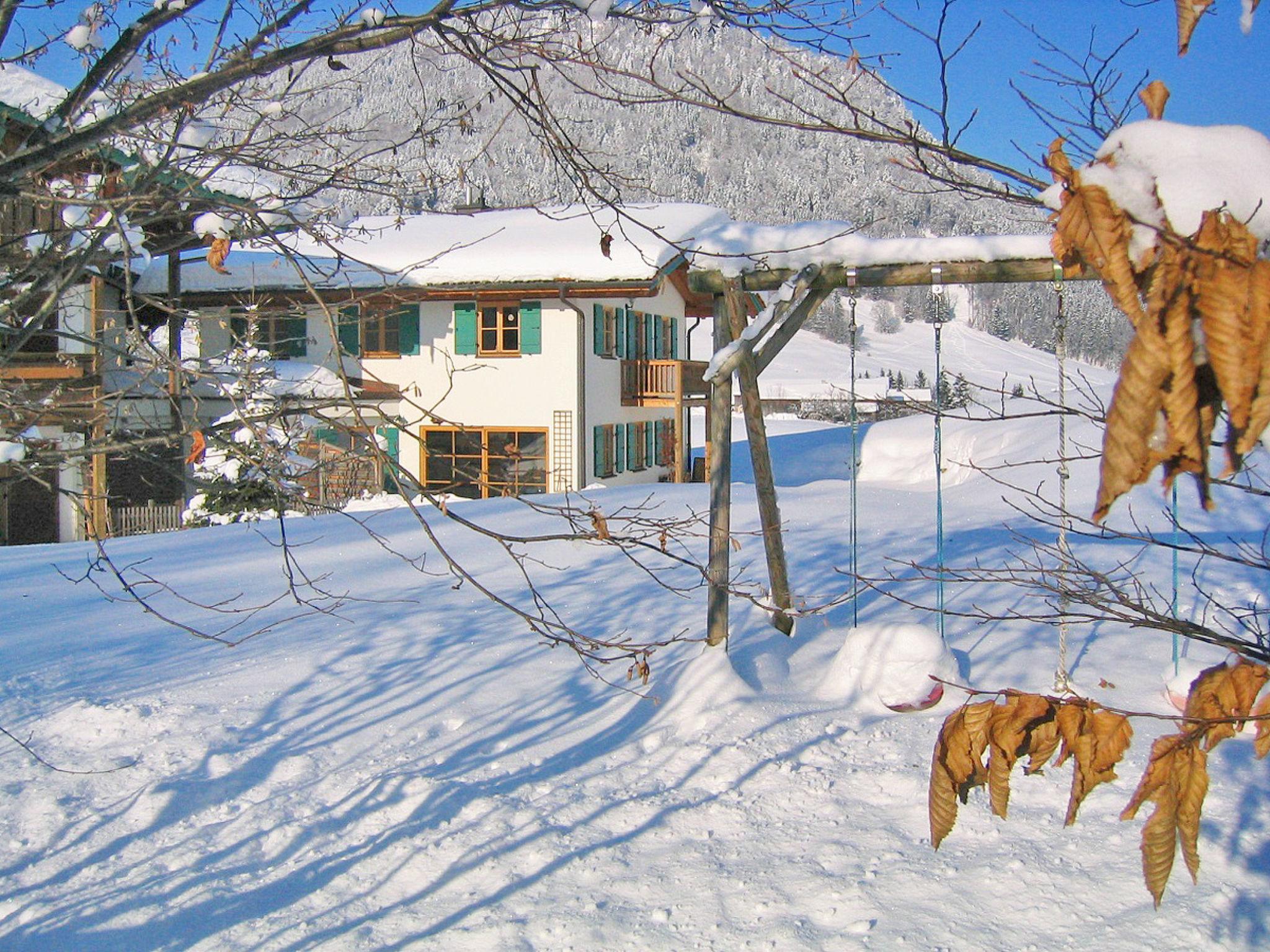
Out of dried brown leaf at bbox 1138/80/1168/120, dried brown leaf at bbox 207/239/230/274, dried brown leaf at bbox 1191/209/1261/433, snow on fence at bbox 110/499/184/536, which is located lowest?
snow on fence at bbox 110/499/184/536

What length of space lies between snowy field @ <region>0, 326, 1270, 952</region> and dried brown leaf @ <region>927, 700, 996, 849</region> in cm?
133

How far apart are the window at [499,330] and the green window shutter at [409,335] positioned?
134 cm

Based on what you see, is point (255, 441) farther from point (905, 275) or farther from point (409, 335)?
point (409, 335)

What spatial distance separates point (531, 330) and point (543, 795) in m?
16.3

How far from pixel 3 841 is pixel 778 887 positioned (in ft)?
10.2

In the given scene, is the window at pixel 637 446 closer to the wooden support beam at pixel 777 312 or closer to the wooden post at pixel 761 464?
the wooden post at pixel 761 464

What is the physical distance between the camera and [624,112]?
5113mm

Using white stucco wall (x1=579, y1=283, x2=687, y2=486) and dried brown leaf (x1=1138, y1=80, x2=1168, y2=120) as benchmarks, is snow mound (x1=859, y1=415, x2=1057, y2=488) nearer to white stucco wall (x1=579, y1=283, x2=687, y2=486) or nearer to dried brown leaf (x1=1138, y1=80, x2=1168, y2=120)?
white stucco wall (x1=579, y1=283, x2=687, y2=486)

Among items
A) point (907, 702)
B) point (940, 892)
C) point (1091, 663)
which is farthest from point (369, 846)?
point (1091, 663)

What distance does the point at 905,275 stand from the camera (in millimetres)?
5648

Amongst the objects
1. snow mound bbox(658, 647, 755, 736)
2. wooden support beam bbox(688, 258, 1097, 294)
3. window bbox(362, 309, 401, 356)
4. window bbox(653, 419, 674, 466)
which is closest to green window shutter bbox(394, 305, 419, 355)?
window bbox(362, 309, 401, 356)

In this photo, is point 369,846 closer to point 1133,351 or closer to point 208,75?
point 208,75

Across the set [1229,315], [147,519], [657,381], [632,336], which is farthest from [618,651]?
[657,381]

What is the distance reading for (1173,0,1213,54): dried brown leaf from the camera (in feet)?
4.72
